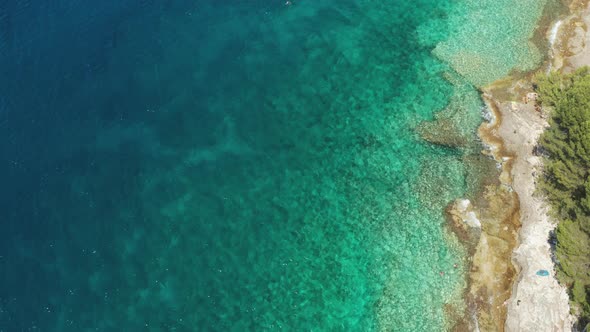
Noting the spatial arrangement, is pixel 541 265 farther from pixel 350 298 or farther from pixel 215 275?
pixel 215 275

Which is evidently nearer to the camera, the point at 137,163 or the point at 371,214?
the point at 371,214

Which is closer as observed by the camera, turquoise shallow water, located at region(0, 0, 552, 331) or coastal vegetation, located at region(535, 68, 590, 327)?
coastal vegetation, located at region(535, 68, 590, 327)

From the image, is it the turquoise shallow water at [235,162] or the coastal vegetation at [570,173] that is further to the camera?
the turquoise shallow water at [235,162]

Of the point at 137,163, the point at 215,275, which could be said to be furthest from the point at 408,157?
the point at 137,163

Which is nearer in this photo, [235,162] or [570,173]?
[570,173]
